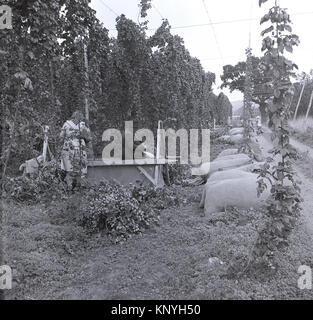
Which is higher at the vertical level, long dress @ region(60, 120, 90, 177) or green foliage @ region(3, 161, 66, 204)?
long dress @ region(60, 120, 90, 177)

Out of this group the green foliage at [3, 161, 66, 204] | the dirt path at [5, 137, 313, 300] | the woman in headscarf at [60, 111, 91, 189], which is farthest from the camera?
the green foliage at [3, 161, 66, 204]

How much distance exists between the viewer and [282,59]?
4.55 metres

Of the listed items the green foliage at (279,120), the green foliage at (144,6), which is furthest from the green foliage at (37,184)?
the green foliage at (144,6)

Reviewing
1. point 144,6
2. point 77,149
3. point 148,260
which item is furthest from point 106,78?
point 148,260

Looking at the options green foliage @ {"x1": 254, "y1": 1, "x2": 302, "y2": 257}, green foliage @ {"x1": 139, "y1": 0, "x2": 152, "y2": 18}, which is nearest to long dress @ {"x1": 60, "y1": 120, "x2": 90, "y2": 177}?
green foliage @ {"x1": 254, "y1": 1, "x2": 302, "y2": 257}

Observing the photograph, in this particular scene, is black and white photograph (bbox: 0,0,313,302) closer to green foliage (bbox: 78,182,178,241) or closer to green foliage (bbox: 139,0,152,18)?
green foliage (bbox: 78,182,178,241)

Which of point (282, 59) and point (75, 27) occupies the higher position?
point (75, 27)

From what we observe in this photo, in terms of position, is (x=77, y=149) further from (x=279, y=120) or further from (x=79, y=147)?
(x=279, y=120)

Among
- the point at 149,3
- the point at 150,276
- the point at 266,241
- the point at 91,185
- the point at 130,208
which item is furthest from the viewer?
the point at 149,3

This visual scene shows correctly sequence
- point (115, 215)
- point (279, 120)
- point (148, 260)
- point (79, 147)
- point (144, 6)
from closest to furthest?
point (279, 120)
point (148, 260)
point (115, 215)
point (79, 147)
point (144, 6)

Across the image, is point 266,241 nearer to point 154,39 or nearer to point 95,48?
point 95,48

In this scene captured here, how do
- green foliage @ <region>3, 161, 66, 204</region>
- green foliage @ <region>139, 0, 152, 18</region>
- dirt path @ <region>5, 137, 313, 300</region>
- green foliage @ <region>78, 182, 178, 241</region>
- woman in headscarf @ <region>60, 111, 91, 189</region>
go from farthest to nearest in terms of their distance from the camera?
green foliage @ <region>139, 0, 152, 18</region>
green foliage @ <region>3, 161, 66, 204</region>
woman in headscarf @ <region>60, 111, 91, 189</region>
green foliage @ <region>78, 182, 178, 241</region>
dirt path @ <region>5, 137, 313, 300</region>
